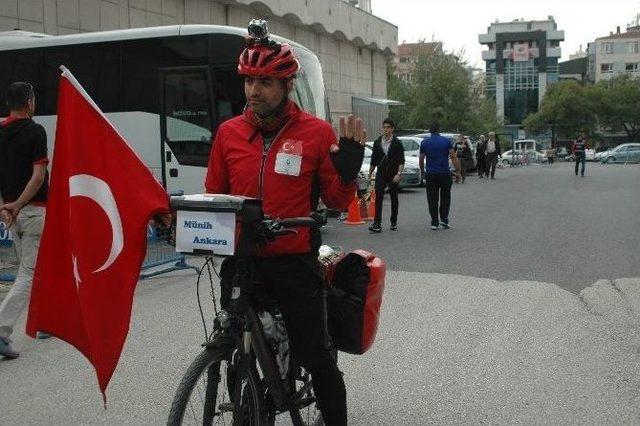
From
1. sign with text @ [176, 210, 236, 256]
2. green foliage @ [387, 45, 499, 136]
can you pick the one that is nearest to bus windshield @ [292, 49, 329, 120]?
Answer: sign with text @ [176, 210, 236, 256]

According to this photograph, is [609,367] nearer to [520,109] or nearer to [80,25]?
[80,25]

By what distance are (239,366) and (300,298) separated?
1.27 ft

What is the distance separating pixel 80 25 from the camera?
72.3 ft

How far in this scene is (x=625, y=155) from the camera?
62812 mm

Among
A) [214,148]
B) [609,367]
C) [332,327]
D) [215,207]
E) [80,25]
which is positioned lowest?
[609,367]

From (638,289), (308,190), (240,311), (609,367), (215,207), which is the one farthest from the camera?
(638,289)

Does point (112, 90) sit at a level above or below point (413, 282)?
above

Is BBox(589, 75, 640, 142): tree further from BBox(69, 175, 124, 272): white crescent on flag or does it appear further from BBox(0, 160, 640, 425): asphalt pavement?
BBox(69, 175, 124, 272): white crescent on flag

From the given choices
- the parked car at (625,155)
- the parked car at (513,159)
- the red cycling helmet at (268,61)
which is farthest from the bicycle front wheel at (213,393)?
the parked car at (625,155)

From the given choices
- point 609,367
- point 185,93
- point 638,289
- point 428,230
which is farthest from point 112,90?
point 609,367

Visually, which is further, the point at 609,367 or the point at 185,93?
the point at 185,93

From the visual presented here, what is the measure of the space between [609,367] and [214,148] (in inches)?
134

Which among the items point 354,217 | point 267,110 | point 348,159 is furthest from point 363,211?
point 348,159

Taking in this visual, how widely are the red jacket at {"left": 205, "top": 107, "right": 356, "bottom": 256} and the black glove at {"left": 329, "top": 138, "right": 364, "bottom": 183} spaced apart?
67mm
